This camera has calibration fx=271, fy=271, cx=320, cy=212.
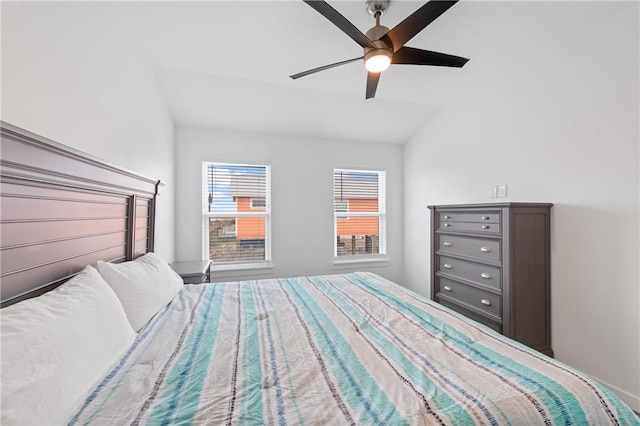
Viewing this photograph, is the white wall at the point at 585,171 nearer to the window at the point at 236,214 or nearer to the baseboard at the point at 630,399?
the baseboard at the point at 630,399

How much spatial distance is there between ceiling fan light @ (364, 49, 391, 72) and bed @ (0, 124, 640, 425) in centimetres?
145

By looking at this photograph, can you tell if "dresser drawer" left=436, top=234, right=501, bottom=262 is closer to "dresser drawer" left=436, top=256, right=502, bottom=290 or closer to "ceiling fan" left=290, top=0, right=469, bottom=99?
"dresser drawer" left=436, top=256, right=502, bottom=290

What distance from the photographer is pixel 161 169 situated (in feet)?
8.77

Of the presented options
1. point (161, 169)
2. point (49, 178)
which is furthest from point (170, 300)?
point (161, 169)

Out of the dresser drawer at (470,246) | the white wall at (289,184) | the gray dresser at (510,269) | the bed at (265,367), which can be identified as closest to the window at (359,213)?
the white wall at (289,184)

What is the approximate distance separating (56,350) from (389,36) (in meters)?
1.92

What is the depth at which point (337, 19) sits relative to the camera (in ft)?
4.55

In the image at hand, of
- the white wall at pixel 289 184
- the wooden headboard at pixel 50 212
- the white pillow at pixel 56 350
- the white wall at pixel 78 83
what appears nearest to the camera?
the white pillow at pixel 56 350

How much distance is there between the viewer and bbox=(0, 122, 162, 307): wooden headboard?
931 mm

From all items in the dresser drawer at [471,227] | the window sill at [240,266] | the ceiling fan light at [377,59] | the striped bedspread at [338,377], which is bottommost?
the window sill at [240,266]

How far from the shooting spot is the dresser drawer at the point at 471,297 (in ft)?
7.19

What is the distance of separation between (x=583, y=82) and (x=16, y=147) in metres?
3.22

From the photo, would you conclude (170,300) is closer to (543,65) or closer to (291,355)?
(291,355)

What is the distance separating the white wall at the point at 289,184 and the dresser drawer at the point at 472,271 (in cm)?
132
